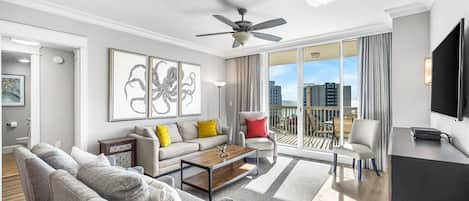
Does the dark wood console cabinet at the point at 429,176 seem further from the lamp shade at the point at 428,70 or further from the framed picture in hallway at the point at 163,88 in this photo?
the framed picture in hallway at the point at 163,88

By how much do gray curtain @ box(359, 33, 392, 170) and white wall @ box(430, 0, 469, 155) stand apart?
3.09 feet

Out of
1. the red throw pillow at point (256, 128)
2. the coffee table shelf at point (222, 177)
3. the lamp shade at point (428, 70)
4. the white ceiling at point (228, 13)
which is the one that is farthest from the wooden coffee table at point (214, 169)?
the lamp shade at point (428, 70)

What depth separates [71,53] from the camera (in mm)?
4137

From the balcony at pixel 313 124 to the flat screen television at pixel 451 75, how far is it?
96.6 inches

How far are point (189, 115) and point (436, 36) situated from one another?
→ 14.2 ft

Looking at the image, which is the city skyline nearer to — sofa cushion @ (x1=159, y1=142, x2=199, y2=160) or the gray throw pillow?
sofa cushion @ (x1=159, y1=142, x2=199, y2=160)

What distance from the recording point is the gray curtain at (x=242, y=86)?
5.44 m

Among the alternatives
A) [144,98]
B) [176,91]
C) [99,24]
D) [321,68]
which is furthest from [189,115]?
[321,68]

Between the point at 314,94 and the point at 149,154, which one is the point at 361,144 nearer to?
the point at 314,94

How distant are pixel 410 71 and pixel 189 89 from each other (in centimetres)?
402

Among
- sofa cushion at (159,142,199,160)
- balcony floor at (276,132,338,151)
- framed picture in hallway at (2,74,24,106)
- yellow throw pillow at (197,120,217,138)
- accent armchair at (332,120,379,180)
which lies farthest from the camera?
framed picture in hallway at (2,74,24,106)

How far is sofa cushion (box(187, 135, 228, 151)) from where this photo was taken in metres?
4.12

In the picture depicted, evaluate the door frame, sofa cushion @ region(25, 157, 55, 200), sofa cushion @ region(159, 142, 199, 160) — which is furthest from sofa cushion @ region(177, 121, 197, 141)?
sofa cushion @ region(25, 157, 55, 200)

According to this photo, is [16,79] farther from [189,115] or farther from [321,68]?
[321,68]
